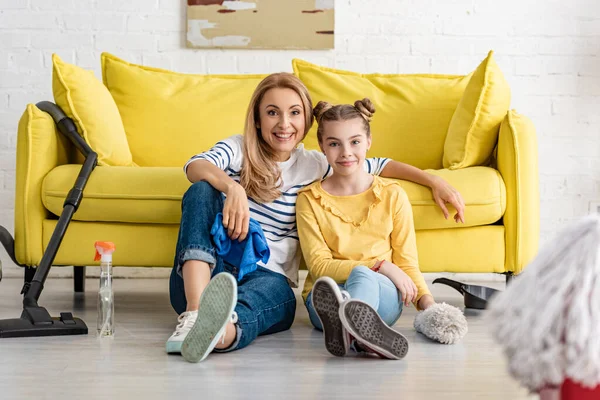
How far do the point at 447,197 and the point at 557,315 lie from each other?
4.42 feet

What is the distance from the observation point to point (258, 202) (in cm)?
208

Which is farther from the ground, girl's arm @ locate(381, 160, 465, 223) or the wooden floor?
girl's arm @ locate(381, 160, 465, 223)

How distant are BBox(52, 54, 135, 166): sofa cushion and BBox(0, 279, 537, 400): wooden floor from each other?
0.72m

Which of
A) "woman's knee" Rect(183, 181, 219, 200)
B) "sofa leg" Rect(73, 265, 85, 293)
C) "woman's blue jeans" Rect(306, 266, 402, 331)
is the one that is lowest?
"sofa leg" Rect(73, 265, 85, 293)

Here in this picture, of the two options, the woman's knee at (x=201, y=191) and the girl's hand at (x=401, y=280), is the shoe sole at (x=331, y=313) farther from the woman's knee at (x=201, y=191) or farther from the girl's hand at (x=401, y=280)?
the woman's knee at (x=201, y=191)

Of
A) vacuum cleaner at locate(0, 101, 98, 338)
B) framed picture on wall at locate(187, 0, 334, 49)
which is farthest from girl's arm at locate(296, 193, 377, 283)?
framed picture on wall at locate(187, 0, 334, 49)

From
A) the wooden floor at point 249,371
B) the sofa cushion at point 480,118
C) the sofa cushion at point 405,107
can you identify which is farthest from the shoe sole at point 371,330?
the sofa cushion at point 405,107

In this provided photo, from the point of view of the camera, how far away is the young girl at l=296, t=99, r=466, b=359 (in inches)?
74.8

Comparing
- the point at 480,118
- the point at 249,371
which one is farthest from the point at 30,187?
the point at 480,118

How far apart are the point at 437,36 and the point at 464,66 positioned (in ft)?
0.64

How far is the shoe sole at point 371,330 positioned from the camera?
1572 millimetres

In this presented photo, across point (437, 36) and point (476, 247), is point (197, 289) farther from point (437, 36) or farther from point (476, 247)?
point (437, 36)

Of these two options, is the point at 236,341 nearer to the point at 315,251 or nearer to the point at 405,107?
the point at 315,251

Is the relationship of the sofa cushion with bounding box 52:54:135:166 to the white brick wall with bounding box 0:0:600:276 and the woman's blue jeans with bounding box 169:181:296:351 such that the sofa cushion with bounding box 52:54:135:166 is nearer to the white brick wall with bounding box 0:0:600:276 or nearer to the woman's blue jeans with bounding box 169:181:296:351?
the woman's blue jeans with bounding box 169:181:296:351
